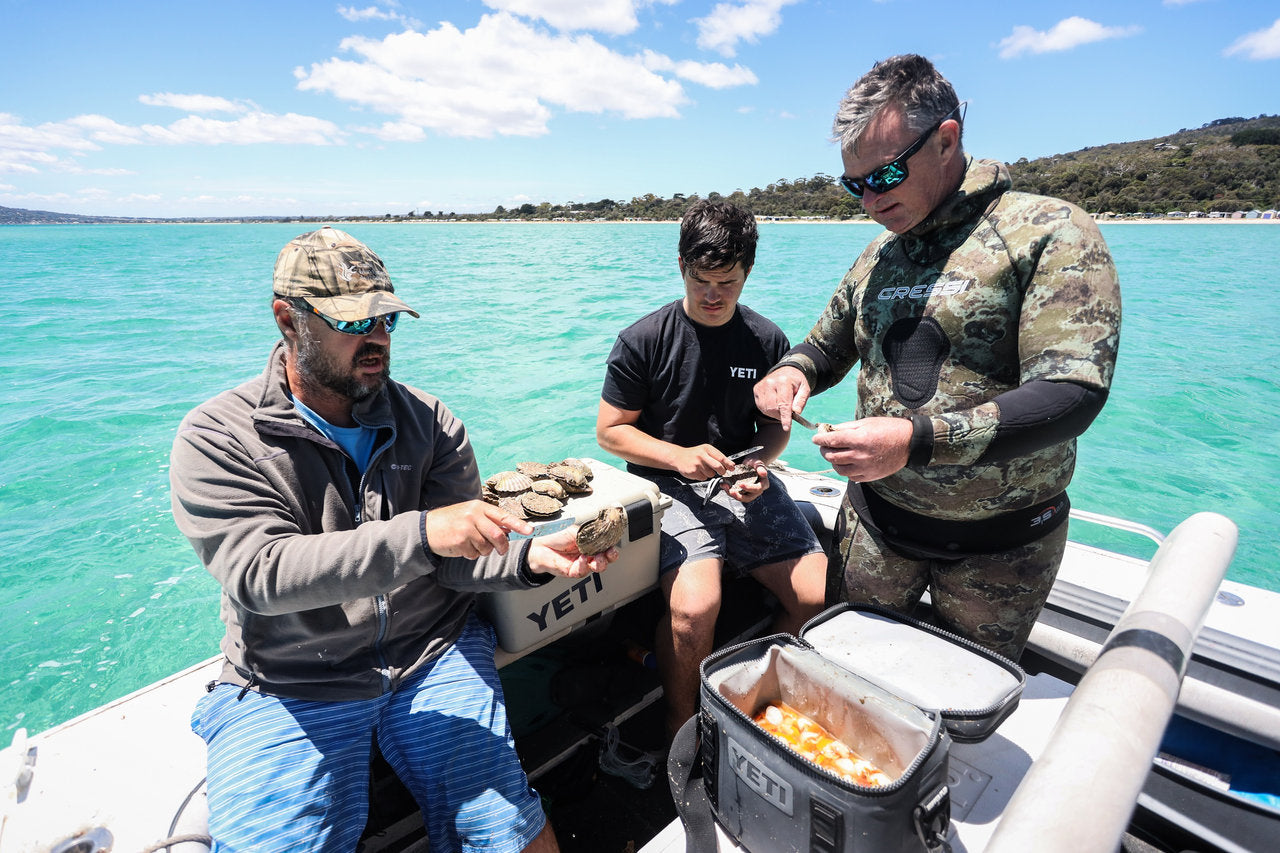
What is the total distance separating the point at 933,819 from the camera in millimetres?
1280

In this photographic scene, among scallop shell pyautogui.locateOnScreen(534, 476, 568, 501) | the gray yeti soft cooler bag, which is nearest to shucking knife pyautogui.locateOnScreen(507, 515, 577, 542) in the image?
scallop shell pyautogui.locateOnScreen(534, 476, 568, 501)

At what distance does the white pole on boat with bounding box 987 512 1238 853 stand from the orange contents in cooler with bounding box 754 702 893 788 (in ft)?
2.08

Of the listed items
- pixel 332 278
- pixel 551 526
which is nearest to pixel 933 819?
pixel 551 526

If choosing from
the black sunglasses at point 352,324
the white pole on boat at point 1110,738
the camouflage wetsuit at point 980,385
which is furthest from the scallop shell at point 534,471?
the white pole on boat at point 1110,738

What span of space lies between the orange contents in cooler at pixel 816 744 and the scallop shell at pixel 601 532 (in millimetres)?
714

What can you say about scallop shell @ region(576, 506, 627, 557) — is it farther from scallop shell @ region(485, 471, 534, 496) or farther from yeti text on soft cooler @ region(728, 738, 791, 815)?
yeti text on soft cooler @ region(728, 738, 791, 815)

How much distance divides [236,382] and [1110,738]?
14.3 meters

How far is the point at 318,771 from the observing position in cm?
172

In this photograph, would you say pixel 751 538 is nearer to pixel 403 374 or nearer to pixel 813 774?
pixel 813 774

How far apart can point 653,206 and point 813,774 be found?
10319 centimetres

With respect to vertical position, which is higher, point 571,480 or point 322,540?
point 322,540

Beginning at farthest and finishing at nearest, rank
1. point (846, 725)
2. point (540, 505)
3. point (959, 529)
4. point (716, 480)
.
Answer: point (716, 480)
point (540, 505)
point (959, 529)
point (846, 725)

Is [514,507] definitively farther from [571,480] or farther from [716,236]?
[716,236]

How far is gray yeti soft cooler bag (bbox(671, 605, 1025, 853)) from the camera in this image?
1.26 metres
